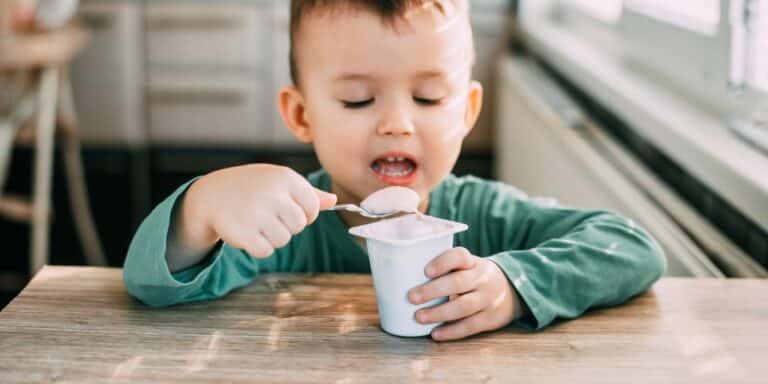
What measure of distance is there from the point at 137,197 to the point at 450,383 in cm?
330

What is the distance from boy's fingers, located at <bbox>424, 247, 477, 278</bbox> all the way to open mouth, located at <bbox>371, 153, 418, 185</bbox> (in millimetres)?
233

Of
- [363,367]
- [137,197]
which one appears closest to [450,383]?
[363,367]

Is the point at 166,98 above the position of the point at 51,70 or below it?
below

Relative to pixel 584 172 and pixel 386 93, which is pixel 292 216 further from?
pixel 584 172

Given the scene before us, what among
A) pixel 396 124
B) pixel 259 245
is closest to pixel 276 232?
pixel 259 245

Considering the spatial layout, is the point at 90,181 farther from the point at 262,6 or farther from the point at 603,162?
the point at 603,162

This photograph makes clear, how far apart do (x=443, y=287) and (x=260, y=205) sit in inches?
6.4

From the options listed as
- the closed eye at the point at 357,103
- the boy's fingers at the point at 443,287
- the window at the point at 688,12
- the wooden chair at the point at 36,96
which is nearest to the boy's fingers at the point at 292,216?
the boy's fingers at the point at 443,287

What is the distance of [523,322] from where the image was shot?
87 cm

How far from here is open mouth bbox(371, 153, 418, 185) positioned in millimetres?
1048

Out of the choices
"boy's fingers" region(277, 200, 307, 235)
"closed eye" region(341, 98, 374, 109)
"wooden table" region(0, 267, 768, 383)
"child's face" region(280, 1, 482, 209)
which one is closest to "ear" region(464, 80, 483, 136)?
"child's face" region(280, 1, 482, 209)

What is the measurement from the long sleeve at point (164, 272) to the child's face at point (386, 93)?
7.3 inches

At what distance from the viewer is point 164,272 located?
0.88 metres

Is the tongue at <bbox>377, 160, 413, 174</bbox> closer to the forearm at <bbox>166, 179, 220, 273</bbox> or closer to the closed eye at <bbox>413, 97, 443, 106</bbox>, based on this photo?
the closed eye at <bbox>413, 97, 443, 106</bbox>
